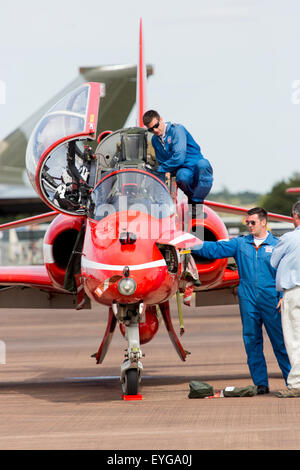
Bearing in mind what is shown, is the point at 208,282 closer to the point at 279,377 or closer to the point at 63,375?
the point at 279,377

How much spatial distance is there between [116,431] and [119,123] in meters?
63.4

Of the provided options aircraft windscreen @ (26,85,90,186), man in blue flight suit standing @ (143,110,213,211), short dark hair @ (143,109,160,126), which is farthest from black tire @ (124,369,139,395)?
short dark hair @ (143,109,160,126)


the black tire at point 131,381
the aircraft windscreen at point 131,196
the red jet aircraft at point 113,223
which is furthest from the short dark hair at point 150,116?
the black tire at point 131,381

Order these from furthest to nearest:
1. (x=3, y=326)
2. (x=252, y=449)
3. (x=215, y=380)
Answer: (x=3, y=326)
(x=215, y=380)
(x=252, y=449)

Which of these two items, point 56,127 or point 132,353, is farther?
point 56,127

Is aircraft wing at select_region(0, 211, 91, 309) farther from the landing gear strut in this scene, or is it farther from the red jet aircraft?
the landing gear strut

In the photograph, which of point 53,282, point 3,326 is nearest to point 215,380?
point 53,282

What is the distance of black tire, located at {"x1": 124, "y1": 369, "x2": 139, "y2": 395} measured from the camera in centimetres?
1073

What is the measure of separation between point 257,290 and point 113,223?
6.47 feet

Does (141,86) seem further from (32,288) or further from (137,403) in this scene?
(137,403)

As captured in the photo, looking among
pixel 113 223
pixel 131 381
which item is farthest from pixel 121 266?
pixel 131 381

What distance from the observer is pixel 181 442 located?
7.40 meters

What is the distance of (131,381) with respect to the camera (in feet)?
35.3

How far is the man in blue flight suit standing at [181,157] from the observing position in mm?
11297
